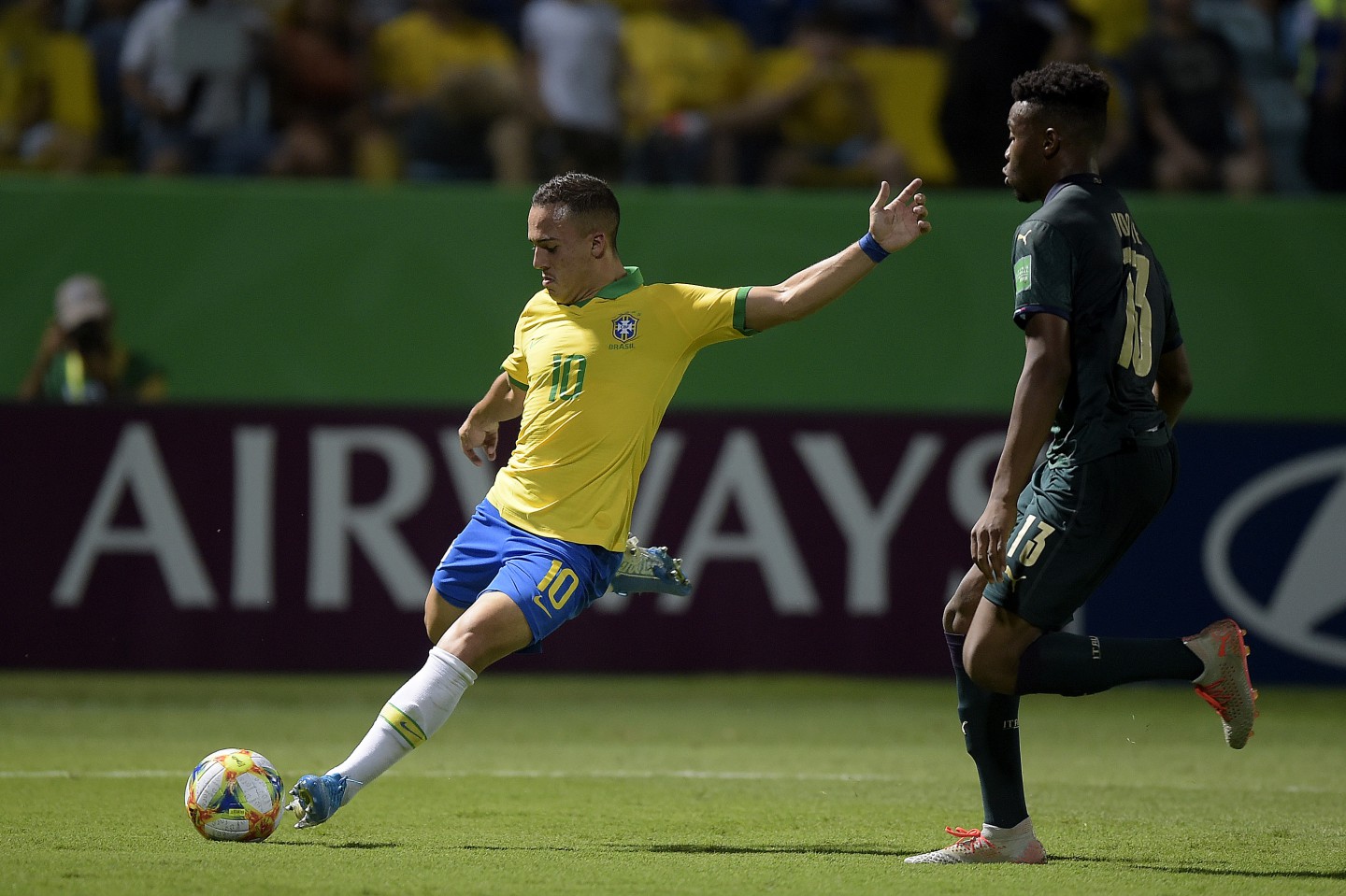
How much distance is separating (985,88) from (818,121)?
124 centimetres

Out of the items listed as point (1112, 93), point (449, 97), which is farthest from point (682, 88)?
point (1112, 93)

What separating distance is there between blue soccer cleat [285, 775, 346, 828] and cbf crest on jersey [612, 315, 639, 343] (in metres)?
1.68

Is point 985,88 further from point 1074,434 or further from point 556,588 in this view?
point 556,588

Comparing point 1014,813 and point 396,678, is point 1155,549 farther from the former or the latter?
point 1014,813

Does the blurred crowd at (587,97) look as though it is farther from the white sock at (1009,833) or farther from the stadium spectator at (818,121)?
the white sock at (1009,833)

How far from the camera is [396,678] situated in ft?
35.0

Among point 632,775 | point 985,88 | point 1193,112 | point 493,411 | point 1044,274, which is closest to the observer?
point 1044,274

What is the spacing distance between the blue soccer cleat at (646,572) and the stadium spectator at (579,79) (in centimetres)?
639

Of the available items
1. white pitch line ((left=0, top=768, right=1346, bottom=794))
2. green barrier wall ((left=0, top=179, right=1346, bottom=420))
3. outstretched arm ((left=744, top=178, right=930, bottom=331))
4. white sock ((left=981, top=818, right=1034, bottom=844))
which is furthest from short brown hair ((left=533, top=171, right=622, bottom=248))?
green barrier wall ((left=0, top=179, right=1346, bottom=420))

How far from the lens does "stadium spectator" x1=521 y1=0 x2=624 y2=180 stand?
12180mm

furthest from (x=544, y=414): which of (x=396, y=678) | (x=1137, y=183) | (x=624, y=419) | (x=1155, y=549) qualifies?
(x=1137, y=183)

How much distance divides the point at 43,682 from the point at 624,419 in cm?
616

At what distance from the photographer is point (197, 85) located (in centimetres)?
1205

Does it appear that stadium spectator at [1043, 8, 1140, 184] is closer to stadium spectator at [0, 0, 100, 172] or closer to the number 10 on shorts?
stadium spectator at [0, 0, 100, 172]
